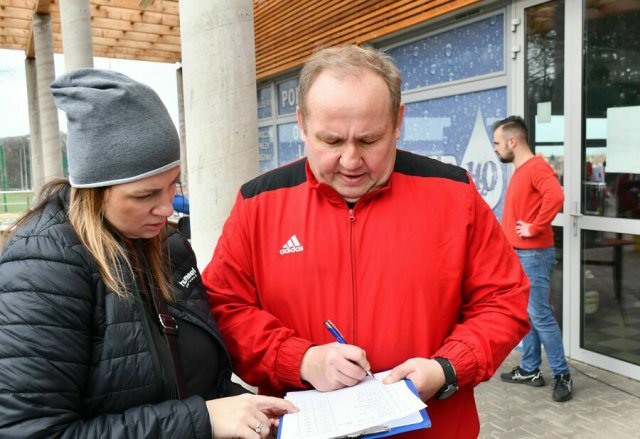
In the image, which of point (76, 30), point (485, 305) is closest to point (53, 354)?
point (485, 305)

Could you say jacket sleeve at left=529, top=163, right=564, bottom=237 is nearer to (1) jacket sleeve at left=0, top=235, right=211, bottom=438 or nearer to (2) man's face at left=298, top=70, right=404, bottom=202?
(2) man's face at left=298, top=70, right=404, bottom=202

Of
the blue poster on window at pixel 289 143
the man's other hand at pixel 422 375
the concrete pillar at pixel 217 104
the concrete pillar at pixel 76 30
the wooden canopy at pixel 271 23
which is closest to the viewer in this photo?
the man's other hand at pixel 422 375

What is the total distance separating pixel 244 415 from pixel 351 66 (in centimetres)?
96

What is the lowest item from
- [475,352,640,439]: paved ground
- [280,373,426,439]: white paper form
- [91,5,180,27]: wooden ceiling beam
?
[475,352,640,439]: paved ground

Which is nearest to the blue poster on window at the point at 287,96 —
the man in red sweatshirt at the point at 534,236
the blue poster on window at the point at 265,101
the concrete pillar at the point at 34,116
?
the blue poster on window at the point at 265,101

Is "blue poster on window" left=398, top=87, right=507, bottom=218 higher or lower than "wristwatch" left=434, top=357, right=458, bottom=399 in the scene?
higher

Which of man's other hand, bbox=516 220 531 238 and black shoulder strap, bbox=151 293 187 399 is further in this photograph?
man's other hand, bbox=516 220 531 238

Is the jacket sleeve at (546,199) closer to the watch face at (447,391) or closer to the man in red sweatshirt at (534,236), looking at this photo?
the man in red sweatshirt at (534,236)

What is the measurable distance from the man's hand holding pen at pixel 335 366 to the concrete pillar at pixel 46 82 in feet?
40.5

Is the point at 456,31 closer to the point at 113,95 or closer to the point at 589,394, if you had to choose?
the point at 589,394

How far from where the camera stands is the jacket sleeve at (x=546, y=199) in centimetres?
443

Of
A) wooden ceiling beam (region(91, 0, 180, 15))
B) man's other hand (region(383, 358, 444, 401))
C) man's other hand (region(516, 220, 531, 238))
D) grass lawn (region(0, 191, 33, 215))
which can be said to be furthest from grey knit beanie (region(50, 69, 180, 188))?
grass lawn (region(0, 191, 33, 215))

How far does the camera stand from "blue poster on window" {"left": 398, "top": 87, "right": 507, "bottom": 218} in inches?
226

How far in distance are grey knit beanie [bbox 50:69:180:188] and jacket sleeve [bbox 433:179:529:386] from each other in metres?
0.96
